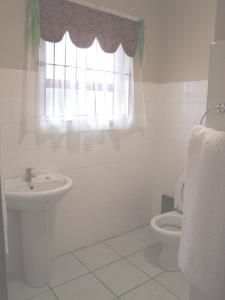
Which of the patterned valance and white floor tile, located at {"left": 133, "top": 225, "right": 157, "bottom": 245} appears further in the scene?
white floor tile, located at {"left": 133, "top": 225, "right": 157, "bottom": 245}

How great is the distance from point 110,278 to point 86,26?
2.06 metres

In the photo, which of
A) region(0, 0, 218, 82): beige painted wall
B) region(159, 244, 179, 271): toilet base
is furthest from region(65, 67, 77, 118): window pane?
region(159, 244, 179, 271): toilet base

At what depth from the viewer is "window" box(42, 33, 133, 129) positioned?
2.04 meters

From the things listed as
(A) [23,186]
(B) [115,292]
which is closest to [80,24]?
(A) [23,186]

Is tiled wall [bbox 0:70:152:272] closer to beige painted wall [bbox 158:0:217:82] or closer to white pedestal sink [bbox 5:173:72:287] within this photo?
white pedestal sink [bbox 5:173:72:287]

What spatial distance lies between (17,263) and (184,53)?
7.96 feet

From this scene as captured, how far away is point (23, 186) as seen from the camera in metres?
1.93

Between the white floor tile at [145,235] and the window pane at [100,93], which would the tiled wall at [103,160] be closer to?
the white floor tile at [145,235]

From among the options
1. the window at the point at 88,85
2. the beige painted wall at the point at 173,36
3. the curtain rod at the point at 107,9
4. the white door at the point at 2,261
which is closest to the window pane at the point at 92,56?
the window at the point at 88,85

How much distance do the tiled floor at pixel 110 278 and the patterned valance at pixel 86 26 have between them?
1852 mm

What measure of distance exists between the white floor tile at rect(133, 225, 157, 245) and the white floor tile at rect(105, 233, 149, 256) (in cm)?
6

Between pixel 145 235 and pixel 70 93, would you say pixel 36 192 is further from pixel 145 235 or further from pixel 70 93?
pixel 145 235

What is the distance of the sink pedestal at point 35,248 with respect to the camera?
189 cm

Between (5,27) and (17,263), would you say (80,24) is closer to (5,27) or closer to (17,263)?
(5,27)
